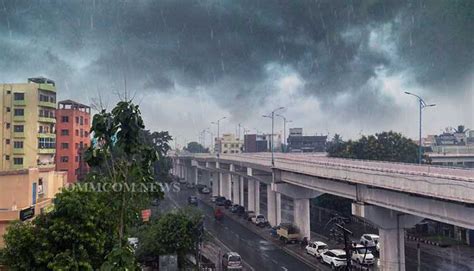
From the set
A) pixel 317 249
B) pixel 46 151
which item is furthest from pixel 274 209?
pixel 46 151

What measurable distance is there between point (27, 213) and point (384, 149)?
45.5 meters

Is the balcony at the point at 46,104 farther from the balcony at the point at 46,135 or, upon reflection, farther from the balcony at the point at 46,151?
the balcony at the point at 46,151

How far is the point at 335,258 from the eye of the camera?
31000mm

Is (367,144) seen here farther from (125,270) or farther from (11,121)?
(125,270)

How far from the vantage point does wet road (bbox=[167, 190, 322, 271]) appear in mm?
33000

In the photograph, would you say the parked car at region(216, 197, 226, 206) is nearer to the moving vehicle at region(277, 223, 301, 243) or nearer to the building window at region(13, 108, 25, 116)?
the moving vehicle at region(277, 223, 301, 243)

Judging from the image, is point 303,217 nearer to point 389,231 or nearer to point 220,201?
point 389,231

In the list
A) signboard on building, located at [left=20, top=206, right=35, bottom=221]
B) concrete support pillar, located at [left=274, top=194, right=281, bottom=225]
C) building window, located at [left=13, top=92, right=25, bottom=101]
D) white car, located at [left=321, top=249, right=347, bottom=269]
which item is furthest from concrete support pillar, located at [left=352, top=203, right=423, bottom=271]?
building window, located at [left=13, top=92, right=25, bottom=101]

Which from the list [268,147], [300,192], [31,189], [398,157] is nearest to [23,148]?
[31,189]

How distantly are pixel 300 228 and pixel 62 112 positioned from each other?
4167cm

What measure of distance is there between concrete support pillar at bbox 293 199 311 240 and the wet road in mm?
3446

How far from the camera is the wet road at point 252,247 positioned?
33000mm

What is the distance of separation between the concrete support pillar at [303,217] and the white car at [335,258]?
28.6ft

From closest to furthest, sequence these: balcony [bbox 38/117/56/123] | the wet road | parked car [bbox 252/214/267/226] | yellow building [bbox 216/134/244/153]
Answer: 1. the wet road
2. parked car [bbox 252/214/267/226]
3. balcony [bbox 38/117/56/123]
4. yellow building [bbox 216/134/244/153]
